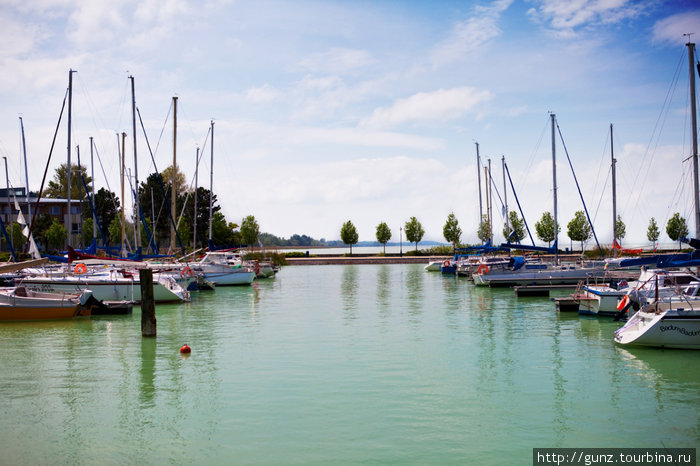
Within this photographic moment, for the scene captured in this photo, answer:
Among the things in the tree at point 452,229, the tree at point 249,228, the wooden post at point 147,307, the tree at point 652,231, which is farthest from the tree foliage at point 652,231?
the wooden post at point 147,307

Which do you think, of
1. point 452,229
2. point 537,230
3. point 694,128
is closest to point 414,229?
point 452,229

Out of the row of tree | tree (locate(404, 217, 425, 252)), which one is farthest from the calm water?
tree (locate(404, 217, 425, 252))

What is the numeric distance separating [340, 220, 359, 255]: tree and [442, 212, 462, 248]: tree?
54.2 feet

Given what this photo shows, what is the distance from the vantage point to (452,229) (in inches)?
4173

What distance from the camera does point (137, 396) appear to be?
16.8 meters

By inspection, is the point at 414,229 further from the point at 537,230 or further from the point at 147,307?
the point at 147,307

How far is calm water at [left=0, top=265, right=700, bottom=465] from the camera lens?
511 inches

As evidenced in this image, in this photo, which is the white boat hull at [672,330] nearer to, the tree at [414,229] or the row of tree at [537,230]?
the row of tree at [537,230]

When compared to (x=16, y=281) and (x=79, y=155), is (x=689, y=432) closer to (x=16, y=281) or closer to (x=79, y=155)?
(x=16, y=281)

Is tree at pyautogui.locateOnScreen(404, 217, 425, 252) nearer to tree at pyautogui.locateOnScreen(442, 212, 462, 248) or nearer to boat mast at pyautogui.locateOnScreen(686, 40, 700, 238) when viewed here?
tree at pyautogui.locateOnScreen(442, 212, 462, 248)

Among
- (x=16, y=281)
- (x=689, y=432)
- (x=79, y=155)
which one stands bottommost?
(x=689, y=432)

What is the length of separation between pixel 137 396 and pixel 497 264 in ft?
128

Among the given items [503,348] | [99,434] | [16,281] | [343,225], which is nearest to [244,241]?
[343,225]

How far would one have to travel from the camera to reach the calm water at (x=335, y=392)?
1298 centimetres
